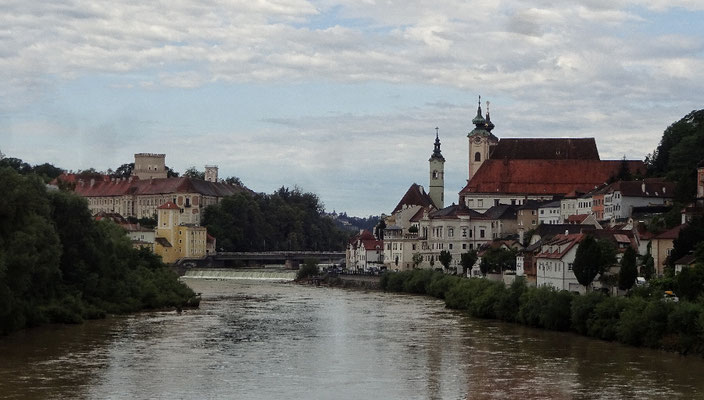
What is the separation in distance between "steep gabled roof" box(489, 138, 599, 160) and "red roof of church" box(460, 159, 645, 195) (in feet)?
6.79

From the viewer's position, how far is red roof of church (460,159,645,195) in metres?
126

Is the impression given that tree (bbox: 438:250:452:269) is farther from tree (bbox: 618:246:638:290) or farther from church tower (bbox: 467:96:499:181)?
tree (bbox: 618:246:638:290)

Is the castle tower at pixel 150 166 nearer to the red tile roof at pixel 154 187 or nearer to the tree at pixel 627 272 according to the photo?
the red tile roof at pixel 154 187

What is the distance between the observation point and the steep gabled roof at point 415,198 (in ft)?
425

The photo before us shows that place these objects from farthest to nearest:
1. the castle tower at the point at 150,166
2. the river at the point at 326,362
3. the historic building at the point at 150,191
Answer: the castle tower at the point at 150,166
the historic building at the point at 150,191
the river at the point at 326,362

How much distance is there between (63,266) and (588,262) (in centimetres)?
2264

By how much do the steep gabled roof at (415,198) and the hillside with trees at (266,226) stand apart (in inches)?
921

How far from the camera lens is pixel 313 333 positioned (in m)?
56.3

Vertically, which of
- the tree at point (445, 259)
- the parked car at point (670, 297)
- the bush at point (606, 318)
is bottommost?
the bush at point (606, 318)

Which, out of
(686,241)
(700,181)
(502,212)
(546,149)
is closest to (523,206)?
(502,212)

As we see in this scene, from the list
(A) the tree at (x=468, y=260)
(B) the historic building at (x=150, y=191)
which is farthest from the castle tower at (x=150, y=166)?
(A) the tree at (x=468, y=260)

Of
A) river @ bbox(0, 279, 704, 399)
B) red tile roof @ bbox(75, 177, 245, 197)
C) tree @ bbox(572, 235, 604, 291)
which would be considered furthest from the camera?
red tile roof @ bbox(75, 177, 245, 197)

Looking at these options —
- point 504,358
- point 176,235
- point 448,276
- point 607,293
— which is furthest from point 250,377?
point 176,235

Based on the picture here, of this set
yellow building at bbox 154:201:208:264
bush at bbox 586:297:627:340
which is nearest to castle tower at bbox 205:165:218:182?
yellow building at bbox 154:201:208:264
